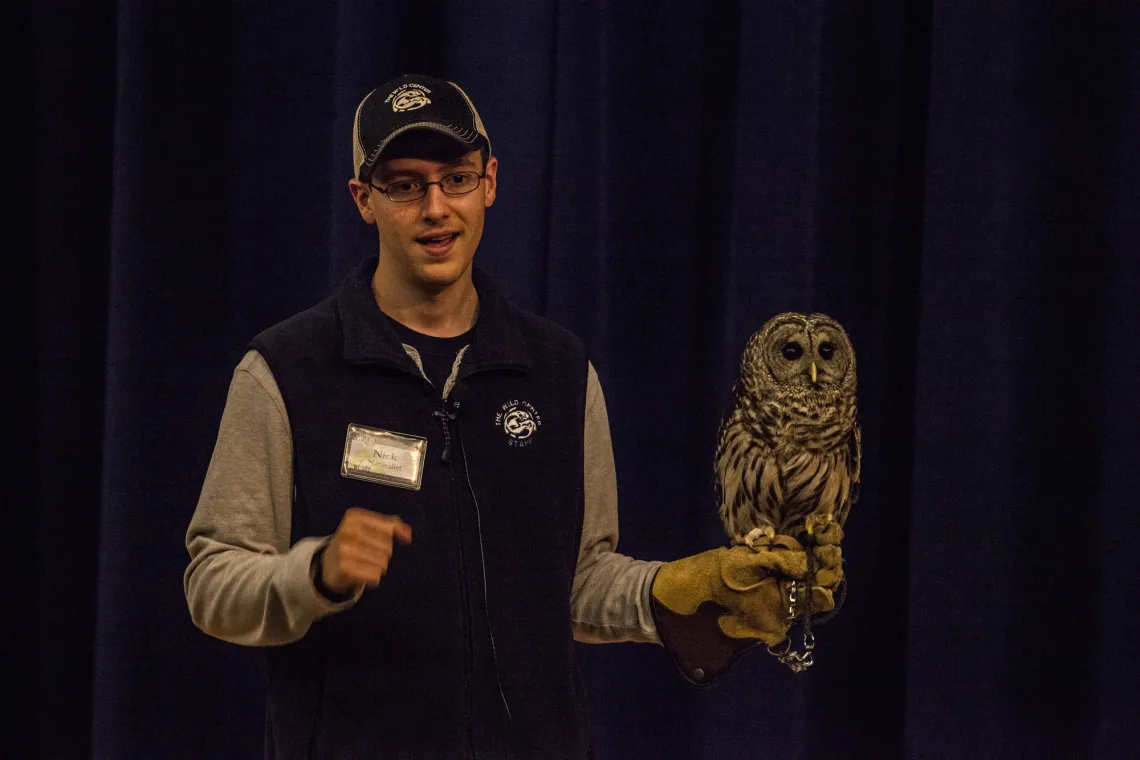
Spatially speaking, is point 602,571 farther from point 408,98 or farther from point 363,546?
point 408,98

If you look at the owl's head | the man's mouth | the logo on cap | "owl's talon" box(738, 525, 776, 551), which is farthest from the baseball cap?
"owl's talon" box(738, 525, 776, 551)

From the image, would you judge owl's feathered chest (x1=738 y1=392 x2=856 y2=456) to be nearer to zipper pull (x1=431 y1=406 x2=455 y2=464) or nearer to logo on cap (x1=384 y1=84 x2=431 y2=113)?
zipper pull (x1=431 y1=406 x2=455 y2=464)

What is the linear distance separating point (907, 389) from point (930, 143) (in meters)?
0.45

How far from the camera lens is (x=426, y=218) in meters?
1.42

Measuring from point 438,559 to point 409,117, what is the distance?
514mm

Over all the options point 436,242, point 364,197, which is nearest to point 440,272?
point 436,242

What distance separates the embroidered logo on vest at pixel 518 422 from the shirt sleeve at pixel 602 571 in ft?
0.35

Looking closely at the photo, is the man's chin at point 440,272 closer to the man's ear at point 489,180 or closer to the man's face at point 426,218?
the man's face at point 426,218

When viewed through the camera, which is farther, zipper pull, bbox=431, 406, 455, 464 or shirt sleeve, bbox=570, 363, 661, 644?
shirt sleeve, bbox=570, 363, 661, 644

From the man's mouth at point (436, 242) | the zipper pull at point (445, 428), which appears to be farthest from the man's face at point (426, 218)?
the zipper pull at point (445, 428)

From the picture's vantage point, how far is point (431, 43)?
7.48 ft

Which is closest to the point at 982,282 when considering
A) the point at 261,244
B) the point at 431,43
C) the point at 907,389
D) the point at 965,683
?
the point at 907,389

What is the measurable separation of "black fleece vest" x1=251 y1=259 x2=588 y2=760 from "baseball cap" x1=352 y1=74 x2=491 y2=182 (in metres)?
0.17

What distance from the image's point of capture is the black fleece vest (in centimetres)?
138
